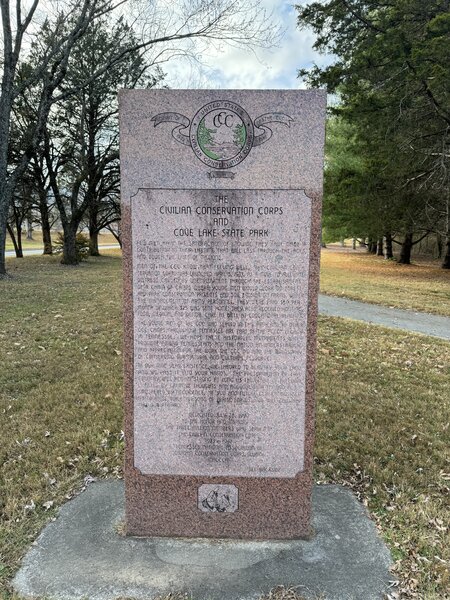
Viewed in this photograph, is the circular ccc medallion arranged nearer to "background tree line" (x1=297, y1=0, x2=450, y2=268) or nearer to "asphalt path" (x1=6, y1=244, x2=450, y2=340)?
"asphalt path" (x1=6, y1=244, x2=450, y2=340)

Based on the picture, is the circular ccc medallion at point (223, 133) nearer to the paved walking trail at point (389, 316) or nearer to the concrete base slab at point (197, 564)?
the concrete base slab at point (197, 564)

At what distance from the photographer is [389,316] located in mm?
10531

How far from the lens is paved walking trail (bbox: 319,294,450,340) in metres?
9.30

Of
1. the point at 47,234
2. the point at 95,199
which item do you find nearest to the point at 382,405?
the point at 95,199

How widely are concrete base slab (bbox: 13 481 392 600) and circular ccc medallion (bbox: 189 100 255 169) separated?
7.60ft

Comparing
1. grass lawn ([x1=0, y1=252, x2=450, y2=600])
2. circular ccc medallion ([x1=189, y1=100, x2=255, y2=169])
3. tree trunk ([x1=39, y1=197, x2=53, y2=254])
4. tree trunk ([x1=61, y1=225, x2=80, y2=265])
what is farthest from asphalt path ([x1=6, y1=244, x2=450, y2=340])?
tree trunk ([x1=39, y1=197, x2=53, y2=254])

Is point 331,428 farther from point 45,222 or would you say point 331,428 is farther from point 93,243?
point 93,243

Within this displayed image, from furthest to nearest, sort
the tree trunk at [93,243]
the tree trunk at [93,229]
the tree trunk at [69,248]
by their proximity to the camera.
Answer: the tree trunk at [93,243] → the tree trunk at [93,229] → the tree trunk at [69,248]

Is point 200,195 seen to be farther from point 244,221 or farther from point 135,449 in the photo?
point 135,449

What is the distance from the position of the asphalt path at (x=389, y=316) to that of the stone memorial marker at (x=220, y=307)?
6818 mm

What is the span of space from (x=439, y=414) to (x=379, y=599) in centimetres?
304

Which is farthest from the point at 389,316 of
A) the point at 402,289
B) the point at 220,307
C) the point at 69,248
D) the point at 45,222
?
the point at 45,222

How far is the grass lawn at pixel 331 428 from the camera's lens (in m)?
3.05

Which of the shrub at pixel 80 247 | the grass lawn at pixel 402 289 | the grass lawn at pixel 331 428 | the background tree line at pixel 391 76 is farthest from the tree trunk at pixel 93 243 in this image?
the grass lawn at pixel 331 428
